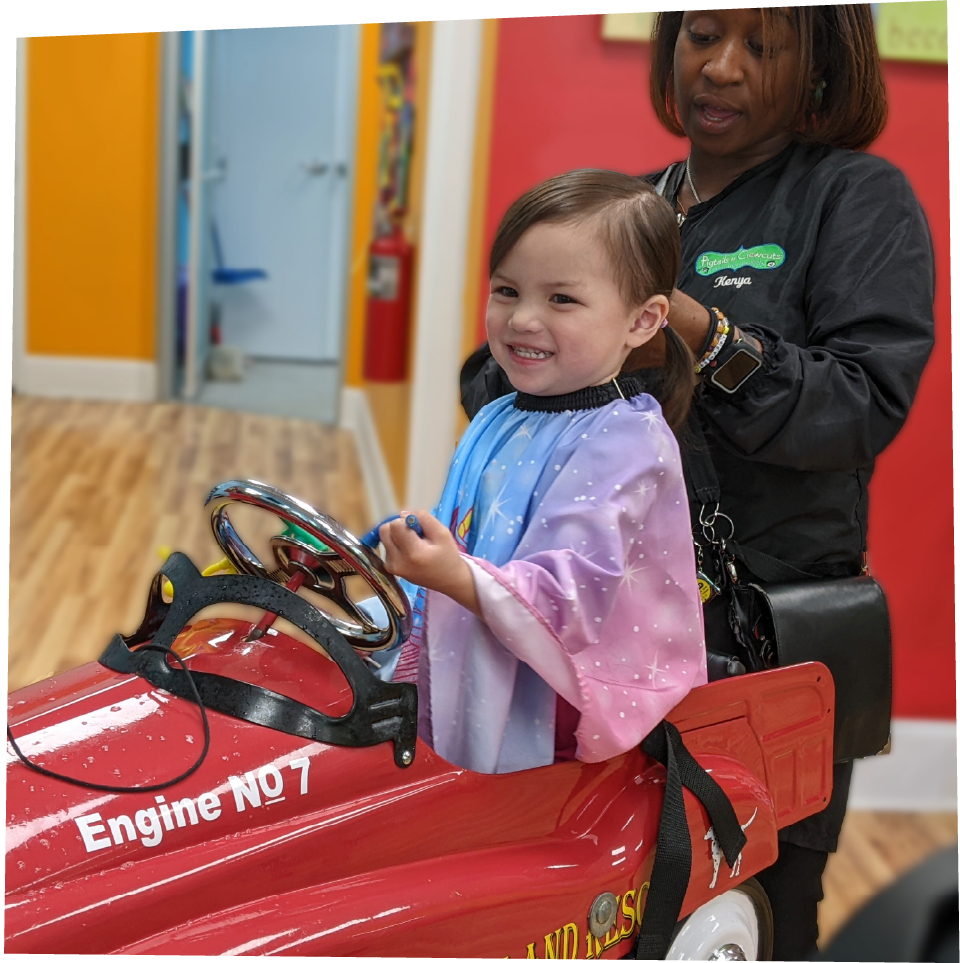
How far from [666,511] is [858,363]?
0.93ft

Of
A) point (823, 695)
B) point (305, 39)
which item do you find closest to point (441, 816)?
point (823, 695)

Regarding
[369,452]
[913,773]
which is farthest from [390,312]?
[913,773]

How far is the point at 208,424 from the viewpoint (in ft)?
19.1

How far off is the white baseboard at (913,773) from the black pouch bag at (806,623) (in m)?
1.40

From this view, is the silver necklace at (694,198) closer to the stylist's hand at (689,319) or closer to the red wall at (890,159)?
the stylist's hand at (689,319)

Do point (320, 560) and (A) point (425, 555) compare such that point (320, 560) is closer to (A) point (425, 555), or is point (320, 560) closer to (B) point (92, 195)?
(A) point (425, 555)

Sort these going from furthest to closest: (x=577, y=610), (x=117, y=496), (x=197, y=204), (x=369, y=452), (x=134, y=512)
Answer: (x=197, y=204)
(x=369, y=452)
(x=117, y=496)
(x=134, y=512)
(x=577, y=610)

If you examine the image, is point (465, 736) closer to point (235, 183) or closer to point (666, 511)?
point (666, 511)

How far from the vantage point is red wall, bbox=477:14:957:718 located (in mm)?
2447

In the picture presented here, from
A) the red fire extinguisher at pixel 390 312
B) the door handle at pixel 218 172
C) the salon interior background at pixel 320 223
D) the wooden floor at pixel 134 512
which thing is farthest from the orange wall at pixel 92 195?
the red fire extinguisher at pixel 390 312

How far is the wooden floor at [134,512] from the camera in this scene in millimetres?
2678

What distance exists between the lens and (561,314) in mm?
1169

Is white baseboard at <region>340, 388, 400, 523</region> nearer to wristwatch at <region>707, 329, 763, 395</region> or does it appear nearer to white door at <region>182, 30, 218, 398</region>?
white door at <region>182, 30, 218, 398</region>

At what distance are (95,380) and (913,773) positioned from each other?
16.0 feet
